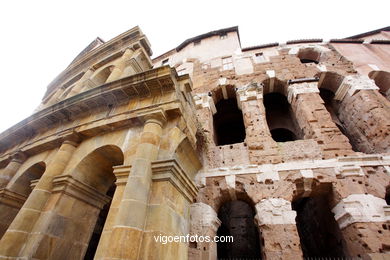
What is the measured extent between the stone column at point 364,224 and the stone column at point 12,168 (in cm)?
879

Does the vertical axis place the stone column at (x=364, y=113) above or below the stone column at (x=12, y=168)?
above

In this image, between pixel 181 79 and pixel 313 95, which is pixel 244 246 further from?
pixel 181 79

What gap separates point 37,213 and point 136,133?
2.54 m

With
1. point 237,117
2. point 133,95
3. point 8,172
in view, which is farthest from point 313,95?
point 8,172

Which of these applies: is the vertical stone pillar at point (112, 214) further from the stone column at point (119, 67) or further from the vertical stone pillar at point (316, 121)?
the vertical stone pillar at point (316, 121)

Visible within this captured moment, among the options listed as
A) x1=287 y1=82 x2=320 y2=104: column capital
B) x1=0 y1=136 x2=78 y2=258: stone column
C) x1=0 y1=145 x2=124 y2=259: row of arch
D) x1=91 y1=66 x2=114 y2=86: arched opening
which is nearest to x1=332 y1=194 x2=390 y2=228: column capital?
x1=287 y1=82 x2=320 y2=104: column capital

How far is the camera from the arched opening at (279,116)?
8.89 m

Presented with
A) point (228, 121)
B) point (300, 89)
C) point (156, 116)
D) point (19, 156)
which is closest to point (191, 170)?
point (156, 116)

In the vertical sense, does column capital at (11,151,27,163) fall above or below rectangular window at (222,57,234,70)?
below

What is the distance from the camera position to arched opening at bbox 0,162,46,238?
522cm

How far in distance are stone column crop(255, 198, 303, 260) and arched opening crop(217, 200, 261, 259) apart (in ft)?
12.9

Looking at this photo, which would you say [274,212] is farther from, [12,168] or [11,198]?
[12,168]

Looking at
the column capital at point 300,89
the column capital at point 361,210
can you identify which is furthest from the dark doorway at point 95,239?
the column capital at point 300,89

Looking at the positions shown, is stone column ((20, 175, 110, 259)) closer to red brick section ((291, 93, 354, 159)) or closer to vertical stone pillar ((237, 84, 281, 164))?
vertical stone pillar ((237, 84, 281, 164))
